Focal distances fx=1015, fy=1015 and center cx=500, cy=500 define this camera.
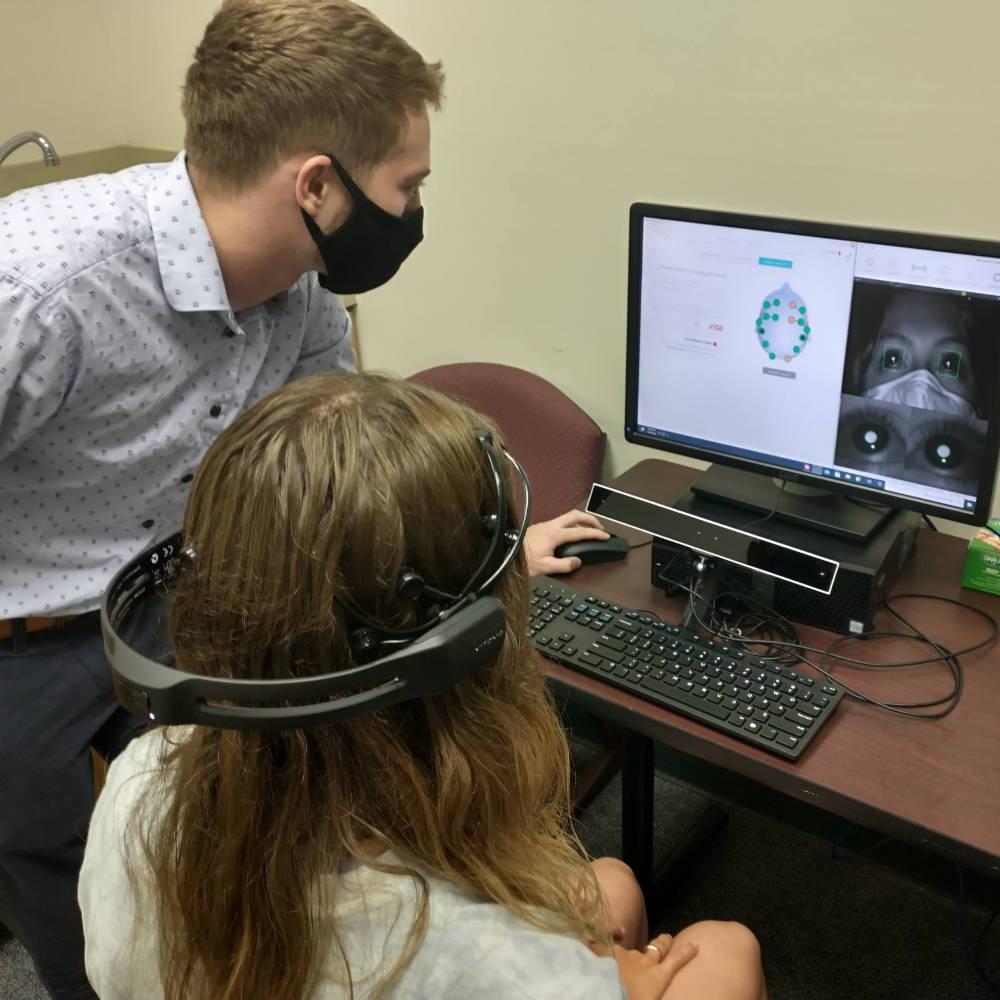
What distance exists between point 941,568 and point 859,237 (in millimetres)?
514

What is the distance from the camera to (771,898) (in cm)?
185

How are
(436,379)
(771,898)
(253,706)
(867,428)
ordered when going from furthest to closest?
(436,379), (771,898), (867,428), (253,706)

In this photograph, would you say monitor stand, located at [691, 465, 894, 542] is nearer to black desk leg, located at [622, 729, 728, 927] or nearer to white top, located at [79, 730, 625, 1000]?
black desk leg, located at [622, 729, 728, 927]

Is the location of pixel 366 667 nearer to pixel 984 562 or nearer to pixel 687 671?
pixel 687 671

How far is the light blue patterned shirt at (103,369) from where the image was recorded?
119 cm

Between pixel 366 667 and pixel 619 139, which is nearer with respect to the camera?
pixel 366 667

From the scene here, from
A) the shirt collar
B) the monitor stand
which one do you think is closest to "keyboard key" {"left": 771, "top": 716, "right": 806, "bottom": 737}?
the monitor stand

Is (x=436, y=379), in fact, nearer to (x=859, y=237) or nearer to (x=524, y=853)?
(x=859, y=237)

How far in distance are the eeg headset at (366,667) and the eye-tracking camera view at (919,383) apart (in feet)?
2.30

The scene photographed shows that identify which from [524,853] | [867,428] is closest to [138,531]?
[524,853]

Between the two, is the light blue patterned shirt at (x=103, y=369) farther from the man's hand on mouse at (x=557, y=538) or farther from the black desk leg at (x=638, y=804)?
the black desk leg at (x=638, y=804)

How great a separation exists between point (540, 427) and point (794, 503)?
0.68 meters

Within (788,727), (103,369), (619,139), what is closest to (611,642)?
(788,727)

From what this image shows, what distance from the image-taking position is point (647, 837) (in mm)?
A: 1706
